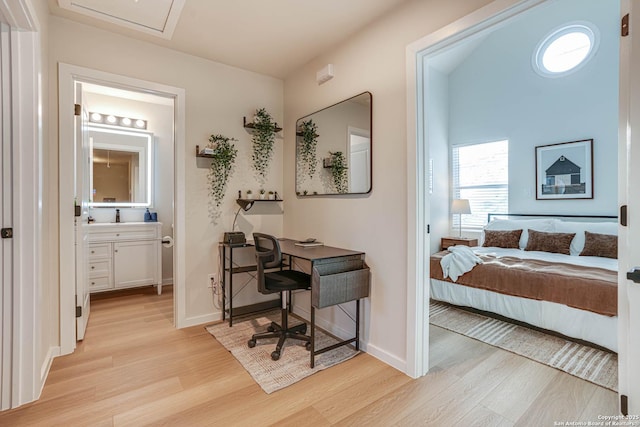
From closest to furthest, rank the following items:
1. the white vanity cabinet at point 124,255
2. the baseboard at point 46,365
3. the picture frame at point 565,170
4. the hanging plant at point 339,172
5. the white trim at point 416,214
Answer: the baseboard at point 46,365 → the white trim at point 416,214 → the hanging plant at point 339,172 → the white vanity cabinet at point 124,255 → the picture frame at point 565,170

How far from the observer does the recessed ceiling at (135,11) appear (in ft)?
7.02

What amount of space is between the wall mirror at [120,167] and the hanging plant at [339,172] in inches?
112

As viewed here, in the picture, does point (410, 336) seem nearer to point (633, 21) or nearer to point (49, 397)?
point (633, 21)

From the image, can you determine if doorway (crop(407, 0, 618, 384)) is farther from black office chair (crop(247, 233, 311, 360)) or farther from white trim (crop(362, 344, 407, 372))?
black office chair (crop(247, 233, 311, 360))

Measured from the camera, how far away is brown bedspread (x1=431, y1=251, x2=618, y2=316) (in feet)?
7.61

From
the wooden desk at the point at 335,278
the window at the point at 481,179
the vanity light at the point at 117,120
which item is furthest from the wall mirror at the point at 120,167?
the window at the point at 481,179

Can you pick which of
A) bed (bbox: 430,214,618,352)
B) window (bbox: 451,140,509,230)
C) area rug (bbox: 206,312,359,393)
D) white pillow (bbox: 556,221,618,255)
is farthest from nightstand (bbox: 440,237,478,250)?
area rug (bbox: 206,312,359,393)

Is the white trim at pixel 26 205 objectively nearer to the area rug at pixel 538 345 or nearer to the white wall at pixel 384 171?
the white wall at pixel 384 171

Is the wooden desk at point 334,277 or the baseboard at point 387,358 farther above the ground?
the wooden desk at point 334,277

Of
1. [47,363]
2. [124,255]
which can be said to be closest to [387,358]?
[47,363]

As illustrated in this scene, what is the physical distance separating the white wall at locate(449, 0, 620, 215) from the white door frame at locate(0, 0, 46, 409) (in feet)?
14.5

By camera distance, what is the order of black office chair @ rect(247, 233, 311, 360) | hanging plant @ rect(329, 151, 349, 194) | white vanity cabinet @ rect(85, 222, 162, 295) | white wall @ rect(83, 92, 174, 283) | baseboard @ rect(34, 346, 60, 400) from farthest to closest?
white wall @ rect(83, 92, 174, 283) → white vanity cabinet @ rect(85, 222, 162, 295) → hanging plant @ rect(329, 151, 349, 194) → black office chair @ rect(247, 233, 311, 360) → baseboard @ rect(34, 346, 60, 400)

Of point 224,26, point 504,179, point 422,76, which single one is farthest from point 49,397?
point 504,179

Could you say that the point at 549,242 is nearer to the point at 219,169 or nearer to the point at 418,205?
the point at 418,205
